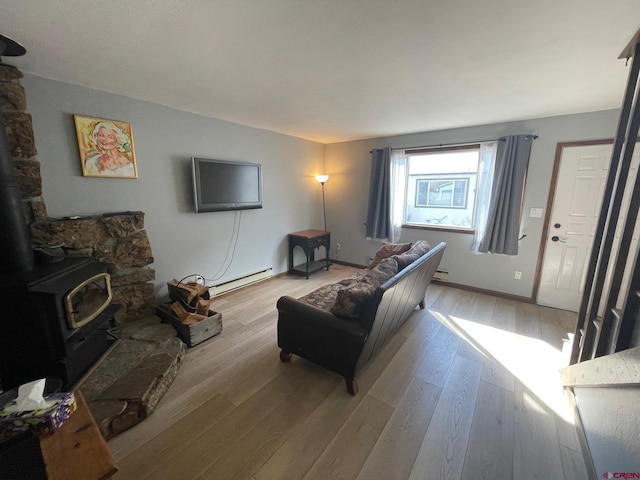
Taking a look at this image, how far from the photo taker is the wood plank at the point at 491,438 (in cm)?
136

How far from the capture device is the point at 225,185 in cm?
324

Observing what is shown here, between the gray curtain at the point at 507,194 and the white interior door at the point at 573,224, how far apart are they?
0.37 m

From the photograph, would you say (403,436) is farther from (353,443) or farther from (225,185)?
(225,185)

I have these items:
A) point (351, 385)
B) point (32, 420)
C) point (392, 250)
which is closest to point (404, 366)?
point (351, 385)

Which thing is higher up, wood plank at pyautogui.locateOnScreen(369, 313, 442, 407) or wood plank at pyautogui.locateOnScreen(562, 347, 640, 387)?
wood plank at pyautogui.locateOnScreen(562, 347, 640, 387)

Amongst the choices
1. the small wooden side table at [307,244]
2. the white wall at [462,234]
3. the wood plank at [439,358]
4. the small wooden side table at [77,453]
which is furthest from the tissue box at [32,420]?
the white wall at [462,234]

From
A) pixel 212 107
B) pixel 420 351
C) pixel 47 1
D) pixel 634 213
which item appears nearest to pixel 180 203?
pixel 212 107

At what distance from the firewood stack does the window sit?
3315 mm

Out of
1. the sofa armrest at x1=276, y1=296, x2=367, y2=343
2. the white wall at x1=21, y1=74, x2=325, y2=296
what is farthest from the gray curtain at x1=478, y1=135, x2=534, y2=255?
the white wall at x1=21, y1=74, x2=325, y2=296

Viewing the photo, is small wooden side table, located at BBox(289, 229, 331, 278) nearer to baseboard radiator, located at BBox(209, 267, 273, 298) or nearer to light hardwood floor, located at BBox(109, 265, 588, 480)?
baseboard radiator, located at BBox(209, 267, 273, 298)

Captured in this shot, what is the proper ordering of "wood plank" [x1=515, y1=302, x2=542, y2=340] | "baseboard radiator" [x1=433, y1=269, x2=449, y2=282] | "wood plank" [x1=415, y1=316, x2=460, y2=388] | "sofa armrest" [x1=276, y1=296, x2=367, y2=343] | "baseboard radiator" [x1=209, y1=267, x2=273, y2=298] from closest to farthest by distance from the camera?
"sofa armrest" [x1=276, y1=296, x2=367, y2=343] < "wood plank" [x1=415, y1=316, x2=460, y2=388] < "wood plank" [x1=515, y1=302, x2=542, y2=340] < "baseboard radiator" [x1=209, y1=267, x2=273, y2=298] < "baseboard radiator" [x1=433, y1=269, x2=449, y2=282]

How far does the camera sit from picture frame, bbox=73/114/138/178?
2.23m

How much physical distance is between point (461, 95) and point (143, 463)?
3.56 m

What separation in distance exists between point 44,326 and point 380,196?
13.2ft
